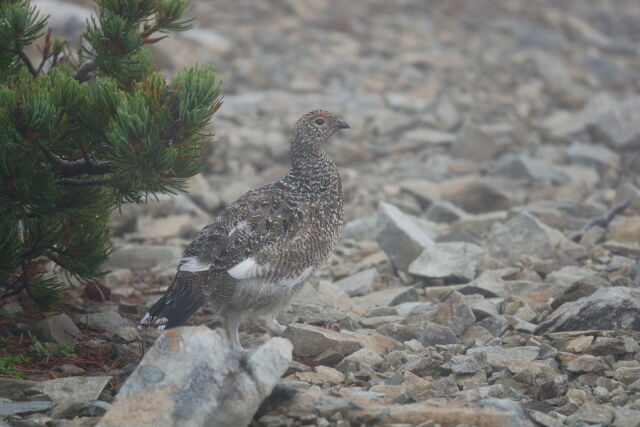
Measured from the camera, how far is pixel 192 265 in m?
5.32

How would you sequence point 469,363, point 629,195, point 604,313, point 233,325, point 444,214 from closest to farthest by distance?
point 469,363
point 604,313
point 233,325
point 629,195
point 444,214

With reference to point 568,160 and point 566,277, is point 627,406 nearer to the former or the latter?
point 566,277

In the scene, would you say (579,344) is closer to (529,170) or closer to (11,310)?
(11,310)

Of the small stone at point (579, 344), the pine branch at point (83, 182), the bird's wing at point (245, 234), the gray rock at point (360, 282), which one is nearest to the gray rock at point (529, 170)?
the gray rock at point (360, 282)

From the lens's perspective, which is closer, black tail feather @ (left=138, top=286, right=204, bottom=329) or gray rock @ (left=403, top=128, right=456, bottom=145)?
black tail feather @ (left=138, top=286, right=204, bottom=329)

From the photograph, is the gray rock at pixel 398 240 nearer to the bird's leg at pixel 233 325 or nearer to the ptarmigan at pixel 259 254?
the ptarmigan at pixel 259 254

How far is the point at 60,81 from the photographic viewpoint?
471 cm

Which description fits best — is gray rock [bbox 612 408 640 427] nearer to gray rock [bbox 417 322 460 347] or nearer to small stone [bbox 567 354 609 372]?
small stone [bbox 567 354 609 372]

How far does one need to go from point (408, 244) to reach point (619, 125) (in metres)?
5.97

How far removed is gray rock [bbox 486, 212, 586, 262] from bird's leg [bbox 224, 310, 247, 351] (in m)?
3.13

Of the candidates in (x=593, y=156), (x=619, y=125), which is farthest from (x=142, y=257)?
(x=619, y=125)

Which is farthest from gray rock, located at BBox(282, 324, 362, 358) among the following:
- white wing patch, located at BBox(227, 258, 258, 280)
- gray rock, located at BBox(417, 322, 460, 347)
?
white wing patch, located at BBox(227, 258, 258, 280)

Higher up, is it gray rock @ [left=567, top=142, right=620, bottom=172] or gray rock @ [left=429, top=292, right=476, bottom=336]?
gray rock @ [left=429, top=292, right=476, bottom=336]

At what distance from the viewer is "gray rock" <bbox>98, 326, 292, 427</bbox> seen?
404 cm
